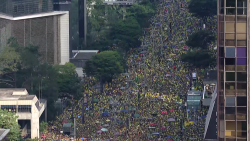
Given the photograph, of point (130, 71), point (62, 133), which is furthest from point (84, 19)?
point (62, 133)

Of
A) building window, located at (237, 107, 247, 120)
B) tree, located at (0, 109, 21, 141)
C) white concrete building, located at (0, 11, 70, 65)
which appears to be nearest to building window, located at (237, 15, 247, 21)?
building window, located at (237, 107, 247, 120)

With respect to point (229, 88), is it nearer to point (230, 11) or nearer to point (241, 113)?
point (241, 113)

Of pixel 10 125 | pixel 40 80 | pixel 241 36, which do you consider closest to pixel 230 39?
pixel 241 36

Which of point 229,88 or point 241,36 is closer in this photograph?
point 241,36

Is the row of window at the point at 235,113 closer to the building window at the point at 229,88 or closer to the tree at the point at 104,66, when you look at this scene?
the building window at the point at 229,88

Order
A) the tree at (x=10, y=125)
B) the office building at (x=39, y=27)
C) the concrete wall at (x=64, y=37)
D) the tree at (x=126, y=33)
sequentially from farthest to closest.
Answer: the tree at (x=126, y=33), the concrete wall at (x=64, y=37), the office building at (x=39, y=27), the tree at (x=10, y=125)

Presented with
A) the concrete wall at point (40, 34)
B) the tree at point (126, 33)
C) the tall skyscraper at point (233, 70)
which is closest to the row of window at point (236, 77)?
the tall skyscraper at point (233, 70)

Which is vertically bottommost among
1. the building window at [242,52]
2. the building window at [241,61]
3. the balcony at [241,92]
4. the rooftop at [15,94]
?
the rooftop at [15,94]
